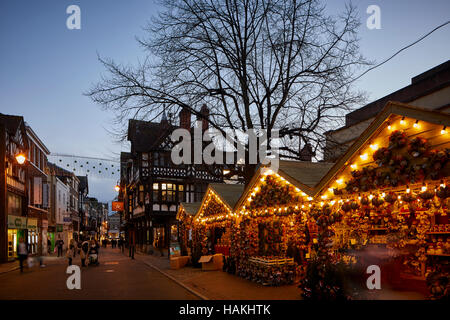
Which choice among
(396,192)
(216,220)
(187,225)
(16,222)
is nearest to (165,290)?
(216,220)

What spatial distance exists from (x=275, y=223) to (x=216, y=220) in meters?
5.39

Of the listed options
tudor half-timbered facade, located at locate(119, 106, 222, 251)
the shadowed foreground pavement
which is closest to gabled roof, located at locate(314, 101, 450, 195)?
the shadowed foreground pavement

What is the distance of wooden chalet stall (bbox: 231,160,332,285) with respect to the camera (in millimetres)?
11844

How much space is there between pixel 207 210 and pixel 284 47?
8627mm

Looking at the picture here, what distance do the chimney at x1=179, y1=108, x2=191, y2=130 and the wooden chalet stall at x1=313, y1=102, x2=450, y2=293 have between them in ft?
27.2

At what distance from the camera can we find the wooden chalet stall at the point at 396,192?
286 inches

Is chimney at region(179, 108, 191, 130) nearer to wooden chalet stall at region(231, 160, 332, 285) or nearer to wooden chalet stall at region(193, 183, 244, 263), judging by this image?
wooden chalet stall at region(193, 183, 244, 263)

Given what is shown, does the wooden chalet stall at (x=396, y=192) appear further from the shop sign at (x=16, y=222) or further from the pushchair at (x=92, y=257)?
the shop sign at (x=16, y=222)

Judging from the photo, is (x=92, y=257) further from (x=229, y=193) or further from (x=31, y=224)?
(x=31, y=224)

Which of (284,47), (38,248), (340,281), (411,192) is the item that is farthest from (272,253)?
(38,248)

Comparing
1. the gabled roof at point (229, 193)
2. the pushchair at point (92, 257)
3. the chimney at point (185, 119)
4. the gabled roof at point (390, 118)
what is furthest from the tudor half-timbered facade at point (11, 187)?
the gabled roof at point (390, 118)

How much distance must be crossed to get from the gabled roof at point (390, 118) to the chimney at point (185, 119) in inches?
346

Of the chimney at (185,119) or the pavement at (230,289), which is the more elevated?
the chimney at (185,119)

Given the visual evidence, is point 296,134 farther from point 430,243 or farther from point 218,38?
Result: point 430,243
